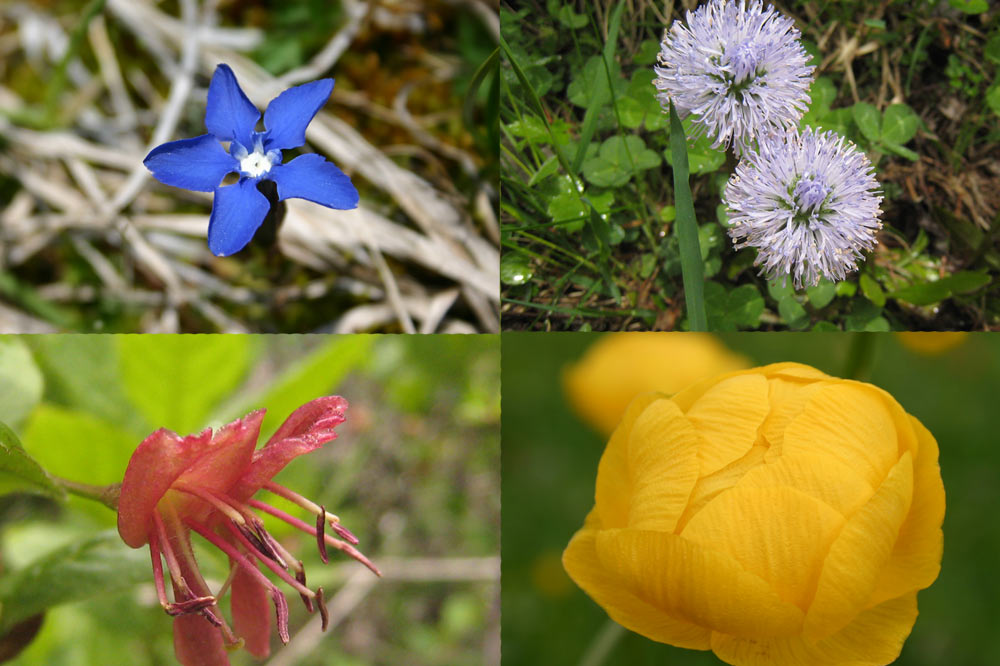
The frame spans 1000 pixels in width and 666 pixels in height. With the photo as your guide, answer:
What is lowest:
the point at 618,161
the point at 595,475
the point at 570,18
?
the point at 595,475

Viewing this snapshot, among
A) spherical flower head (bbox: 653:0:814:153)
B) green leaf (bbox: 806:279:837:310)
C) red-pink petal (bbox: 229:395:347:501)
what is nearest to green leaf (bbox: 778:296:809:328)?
green leaf (bbox: 806:279:837:310)

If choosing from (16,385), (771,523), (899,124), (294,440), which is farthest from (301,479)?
(899,124)

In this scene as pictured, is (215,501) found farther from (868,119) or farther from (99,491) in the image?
(868,119)

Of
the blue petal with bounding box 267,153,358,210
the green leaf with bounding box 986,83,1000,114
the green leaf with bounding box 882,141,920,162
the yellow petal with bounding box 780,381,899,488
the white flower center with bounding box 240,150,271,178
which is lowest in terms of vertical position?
the yellow petal with bounding box 780,381,899,488

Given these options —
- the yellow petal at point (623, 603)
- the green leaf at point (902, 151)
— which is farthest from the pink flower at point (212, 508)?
the green leaf at point (902, 151)

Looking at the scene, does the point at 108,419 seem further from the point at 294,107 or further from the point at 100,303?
the point at 294,107

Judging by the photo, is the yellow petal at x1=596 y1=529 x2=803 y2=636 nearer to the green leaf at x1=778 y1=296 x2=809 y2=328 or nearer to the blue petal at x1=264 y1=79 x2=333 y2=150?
the green leaf at x1=778 y1=296 x2=809 y2=328
